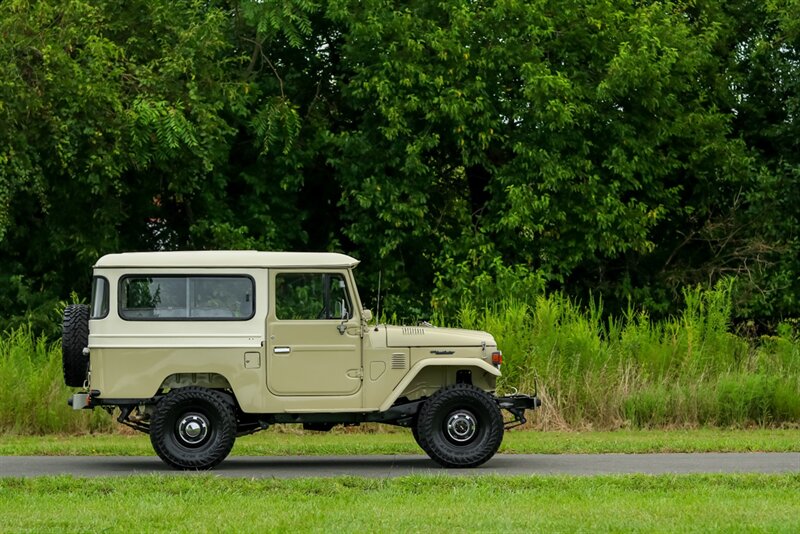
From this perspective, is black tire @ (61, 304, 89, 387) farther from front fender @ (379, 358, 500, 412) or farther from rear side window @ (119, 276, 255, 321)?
front fender @ (379, 358, 500, 412)

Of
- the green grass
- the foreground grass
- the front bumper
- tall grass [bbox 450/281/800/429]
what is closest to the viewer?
the green grass

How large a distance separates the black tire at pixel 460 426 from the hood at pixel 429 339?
0.46m

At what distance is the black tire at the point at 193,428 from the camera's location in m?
14.3

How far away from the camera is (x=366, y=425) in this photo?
19.4 m

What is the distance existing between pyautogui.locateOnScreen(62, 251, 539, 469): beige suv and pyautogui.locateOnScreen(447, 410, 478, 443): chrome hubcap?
1 centimetres

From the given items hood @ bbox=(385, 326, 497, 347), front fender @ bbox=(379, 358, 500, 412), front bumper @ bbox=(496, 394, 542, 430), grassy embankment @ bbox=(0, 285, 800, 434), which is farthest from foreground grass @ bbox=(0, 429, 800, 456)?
hood @ bbox=(385, 326, 497, 347)

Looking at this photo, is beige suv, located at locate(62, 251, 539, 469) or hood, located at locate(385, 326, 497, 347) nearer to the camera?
beige suv, located at locate(62, 251, 539, 469)

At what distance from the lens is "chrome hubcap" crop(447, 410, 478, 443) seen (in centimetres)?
1462

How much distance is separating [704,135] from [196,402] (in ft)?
54.9

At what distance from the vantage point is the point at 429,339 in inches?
581

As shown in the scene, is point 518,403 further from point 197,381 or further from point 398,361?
point 197,381

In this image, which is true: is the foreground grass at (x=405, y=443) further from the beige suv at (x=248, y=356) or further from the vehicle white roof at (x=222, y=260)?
the vehicle white roof at (x=222, y=260)

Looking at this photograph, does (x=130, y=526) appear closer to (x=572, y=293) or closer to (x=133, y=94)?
(x=133, y=94)

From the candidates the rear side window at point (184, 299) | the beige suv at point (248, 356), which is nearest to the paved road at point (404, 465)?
the beige suv at point (248, 356)
